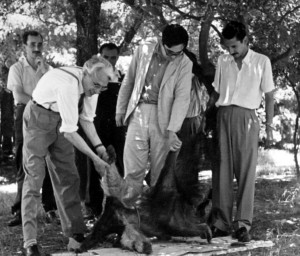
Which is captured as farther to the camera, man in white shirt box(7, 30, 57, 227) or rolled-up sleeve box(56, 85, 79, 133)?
man in white shirt box(7, 30, 57, 227)

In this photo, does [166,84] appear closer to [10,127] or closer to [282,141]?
[10,127]

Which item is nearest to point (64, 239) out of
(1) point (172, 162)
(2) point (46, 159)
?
(2) point (46, 159)

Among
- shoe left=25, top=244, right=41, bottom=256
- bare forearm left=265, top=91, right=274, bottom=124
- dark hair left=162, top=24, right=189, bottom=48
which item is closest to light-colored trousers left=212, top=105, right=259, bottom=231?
bare forearm left=265, top=91, right=274, bottom=124

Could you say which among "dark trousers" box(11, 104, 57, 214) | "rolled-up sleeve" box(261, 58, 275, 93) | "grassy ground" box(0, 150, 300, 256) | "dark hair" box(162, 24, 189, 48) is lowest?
"grassy ground" box(0, 150, 300, 256)

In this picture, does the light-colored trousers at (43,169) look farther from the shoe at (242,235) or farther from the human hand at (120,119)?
the shoe at (242,235)

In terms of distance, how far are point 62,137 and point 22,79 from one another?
1520 millimetres

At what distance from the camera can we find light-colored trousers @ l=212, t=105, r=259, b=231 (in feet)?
17.7

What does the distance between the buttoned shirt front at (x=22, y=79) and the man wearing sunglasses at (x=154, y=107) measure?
1271mm

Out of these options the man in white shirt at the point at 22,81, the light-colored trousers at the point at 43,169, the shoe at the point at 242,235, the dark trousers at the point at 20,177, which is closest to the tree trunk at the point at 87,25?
the man in white shirt at the point at 22,81

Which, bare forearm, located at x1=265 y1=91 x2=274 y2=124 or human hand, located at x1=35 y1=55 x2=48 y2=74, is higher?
human hand, located at x1=35 y1=55 x2=48 y2=74

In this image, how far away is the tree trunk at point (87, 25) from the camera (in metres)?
7.29

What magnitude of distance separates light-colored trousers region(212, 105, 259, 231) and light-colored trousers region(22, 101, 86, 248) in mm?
1468

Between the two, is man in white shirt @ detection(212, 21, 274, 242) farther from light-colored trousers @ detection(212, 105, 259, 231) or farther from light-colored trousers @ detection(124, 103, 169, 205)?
light-colored trousers @ detection(124, 103, 169, 205)

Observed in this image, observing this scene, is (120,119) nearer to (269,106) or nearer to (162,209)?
(162,209)
